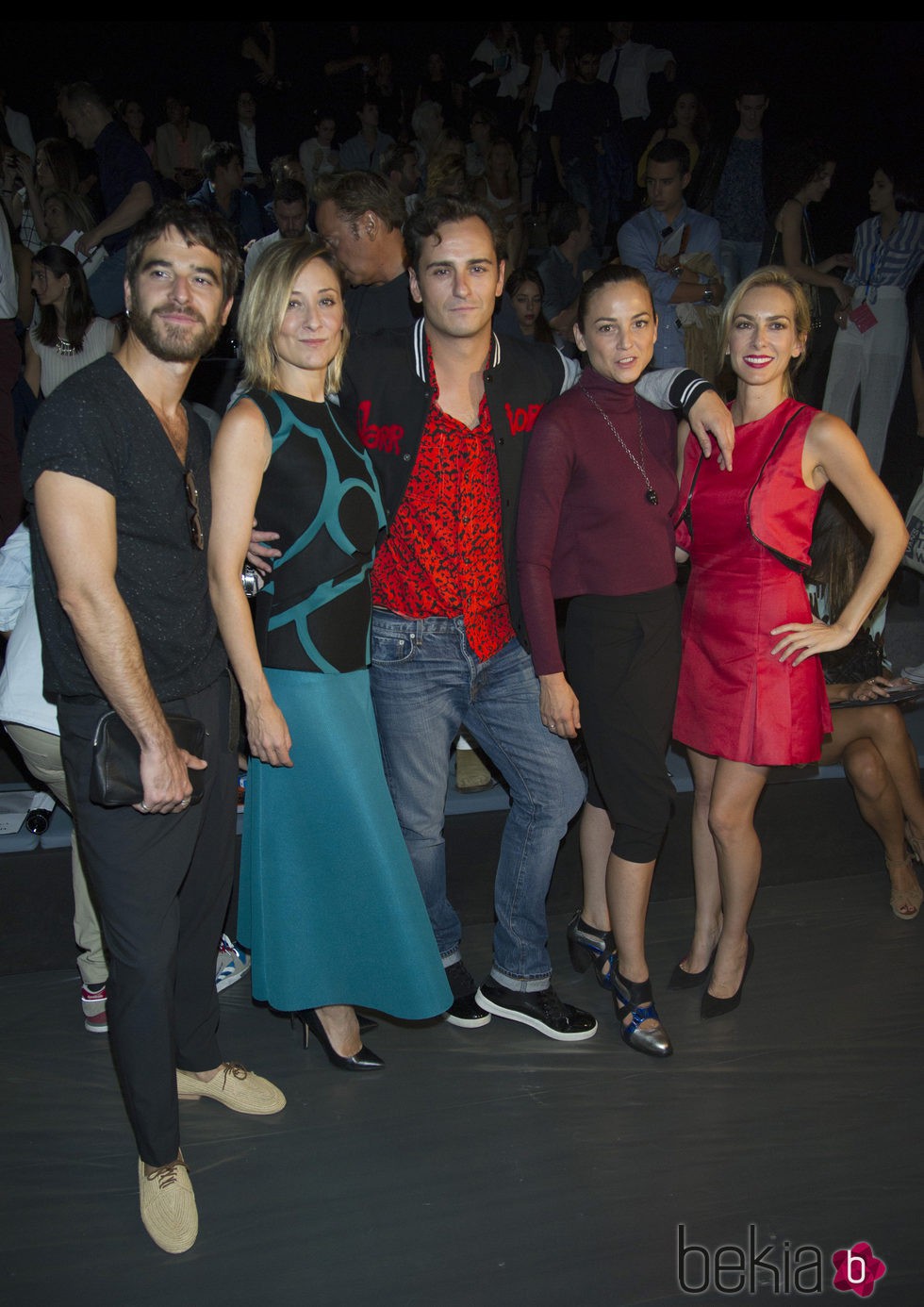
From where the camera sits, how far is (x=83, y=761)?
5.76ft

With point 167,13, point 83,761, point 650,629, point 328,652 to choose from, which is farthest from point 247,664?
point 167,13

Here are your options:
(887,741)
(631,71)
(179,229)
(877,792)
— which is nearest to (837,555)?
(887,741)

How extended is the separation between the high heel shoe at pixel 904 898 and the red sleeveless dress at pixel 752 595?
85cm

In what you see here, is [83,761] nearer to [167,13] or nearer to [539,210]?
[539,210]

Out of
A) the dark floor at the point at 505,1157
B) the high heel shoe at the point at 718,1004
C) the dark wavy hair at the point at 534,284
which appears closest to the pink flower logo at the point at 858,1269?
the dark floor at the point at 505,1157

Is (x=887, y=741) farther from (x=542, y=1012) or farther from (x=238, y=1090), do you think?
(x=238, y=1090)

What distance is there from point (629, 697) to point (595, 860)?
538 millimetres

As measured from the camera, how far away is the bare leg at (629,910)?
2.35 metres

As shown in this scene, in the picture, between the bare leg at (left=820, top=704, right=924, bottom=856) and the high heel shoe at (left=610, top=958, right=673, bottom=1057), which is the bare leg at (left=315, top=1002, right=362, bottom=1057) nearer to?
the high heel shoe at (left=610, top=958, right=673, bottom=1057)

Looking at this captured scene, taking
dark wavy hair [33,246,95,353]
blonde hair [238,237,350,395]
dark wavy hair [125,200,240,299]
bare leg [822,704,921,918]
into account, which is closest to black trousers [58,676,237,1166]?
blonde hair [238,237,350,395]

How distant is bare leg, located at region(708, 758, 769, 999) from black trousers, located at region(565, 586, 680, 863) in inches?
6.5

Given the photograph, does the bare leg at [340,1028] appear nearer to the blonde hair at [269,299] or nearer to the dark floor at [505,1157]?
the dark floor at [505,1157]

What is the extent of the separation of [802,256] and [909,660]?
1950mm

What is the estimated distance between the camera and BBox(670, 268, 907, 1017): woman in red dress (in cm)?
229
